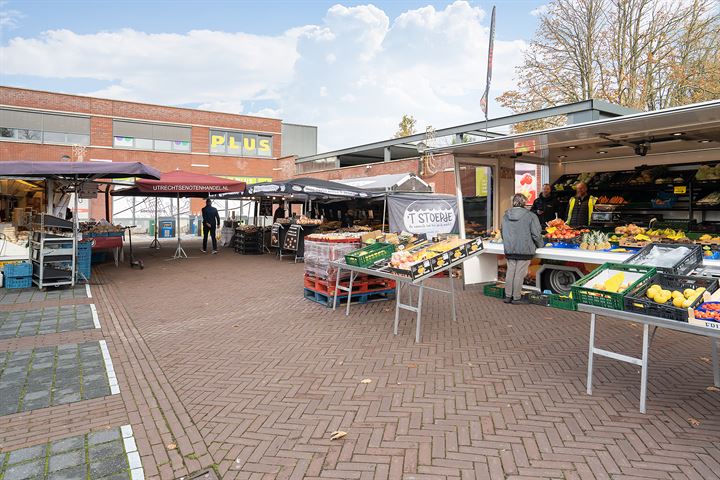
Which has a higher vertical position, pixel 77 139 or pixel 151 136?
pixel 151 136

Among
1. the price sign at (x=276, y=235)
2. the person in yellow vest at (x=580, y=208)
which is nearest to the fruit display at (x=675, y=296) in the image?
the person in yellow vest at (x=580, y=208)

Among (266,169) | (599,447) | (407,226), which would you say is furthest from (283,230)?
(266,169)

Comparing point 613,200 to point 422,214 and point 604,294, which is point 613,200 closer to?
point 422,214

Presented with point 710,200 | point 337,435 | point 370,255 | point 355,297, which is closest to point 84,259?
point 355,297

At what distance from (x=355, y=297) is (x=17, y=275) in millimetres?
6691

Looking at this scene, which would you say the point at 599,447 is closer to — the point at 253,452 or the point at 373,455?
the point at 373,455

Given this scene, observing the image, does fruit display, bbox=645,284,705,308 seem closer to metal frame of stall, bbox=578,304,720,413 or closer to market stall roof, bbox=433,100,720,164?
metal frame of stall, bbox=578,304,720,413

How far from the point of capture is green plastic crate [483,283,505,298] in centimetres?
790

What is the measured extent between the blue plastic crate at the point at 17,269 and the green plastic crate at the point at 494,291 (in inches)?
349

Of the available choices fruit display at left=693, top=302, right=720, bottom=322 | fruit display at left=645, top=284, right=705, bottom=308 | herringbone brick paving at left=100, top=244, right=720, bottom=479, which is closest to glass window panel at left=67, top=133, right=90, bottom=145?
herringbone brick paving at left=100, top=244, right=720, bottom=479

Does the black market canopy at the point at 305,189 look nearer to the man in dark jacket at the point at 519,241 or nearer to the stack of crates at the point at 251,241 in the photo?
the stack of crates at the point at 251,241

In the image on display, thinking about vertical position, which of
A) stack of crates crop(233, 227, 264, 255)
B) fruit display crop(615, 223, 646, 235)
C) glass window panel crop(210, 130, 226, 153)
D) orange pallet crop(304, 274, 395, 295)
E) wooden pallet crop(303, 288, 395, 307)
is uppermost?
glass window panel crop(210, 130, 226, 153)

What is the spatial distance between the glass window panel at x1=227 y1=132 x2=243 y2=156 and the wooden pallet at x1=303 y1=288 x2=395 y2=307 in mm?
25511

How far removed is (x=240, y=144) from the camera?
103 feet
